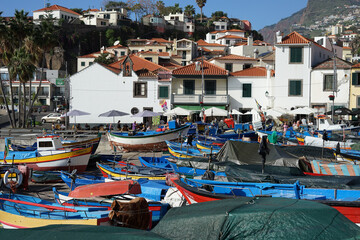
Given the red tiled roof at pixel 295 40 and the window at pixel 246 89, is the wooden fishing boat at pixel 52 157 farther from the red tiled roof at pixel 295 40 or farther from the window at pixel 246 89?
the red tiled roof at pixel 295 40

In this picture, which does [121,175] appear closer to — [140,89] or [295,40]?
[140,89]

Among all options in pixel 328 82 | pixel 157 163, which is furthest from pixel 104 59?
pixel 157 163

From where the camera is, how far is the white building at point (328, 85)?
4603cm

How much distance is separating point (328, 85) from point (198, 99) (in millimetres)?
12610

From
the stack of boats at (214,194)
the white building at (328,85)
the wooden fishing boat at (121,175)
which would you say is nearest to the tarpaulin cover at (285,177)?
the stack of boats at (214,194)

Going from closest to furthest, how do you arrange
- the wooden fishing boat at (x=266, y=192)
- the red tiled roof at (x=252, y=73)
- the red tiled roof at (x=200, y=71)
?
the wooden fishing boat at (x=266, y=192) < the red tiled roof at (x=200, y=71) < the red tiled roof at (x=252, y=73)

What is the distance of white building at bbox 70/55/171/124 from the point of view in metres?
47.9

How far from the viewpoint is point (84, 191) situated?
47.6 ft

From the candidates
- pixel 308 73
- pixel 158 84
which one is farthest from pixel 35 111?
pixel 308 73

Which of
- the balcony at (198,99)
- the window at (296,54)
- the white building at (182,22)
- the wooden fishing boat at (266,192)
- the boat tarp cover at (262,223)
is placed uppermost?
the white building at (182,22)

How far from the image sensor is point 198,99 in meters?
47.6

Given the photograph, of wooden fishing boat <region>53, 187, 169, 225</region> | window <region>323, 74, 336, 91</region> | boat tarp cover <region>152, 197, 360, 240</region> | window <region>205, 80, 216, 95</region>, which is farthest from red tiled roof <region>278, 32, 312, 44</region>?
boat tarp cover <region>152, 197, 360, 240</region>

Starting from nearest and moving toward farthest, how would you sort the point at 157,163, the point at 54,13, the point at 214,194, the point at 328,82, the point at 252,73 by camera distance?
the point at 214,194 < the point at 157,163 < the point at 328,82 < the point at 252,73 < the point at 54,13

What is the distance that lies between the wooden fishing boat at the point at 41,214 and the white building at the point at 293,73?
35535mm
